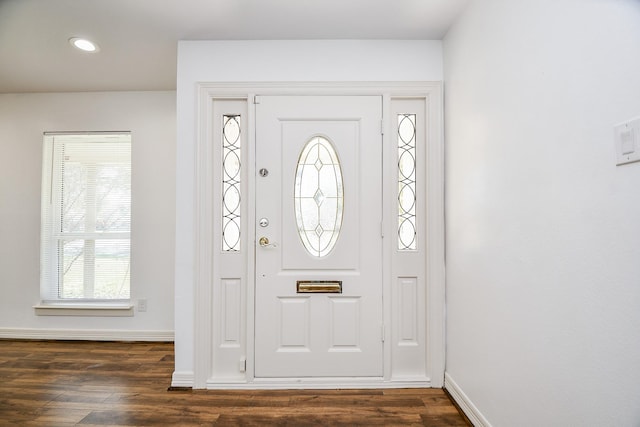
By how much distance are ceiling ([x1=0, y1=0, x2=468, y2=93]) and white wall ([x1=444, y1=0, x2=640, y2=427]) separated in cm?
42

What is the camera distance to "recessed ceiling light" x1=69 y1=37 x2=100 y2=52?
2.38 meters

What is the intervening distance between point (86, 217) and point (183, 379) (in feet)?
6.75

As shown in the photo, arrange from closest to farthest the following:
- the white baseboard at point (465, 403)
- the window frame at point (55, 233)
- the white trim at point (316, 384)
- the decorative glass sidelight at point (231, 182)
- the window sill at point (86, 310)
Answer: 1. the white baseboard at point (465, 403)
2. the white trim at point (316, 384)
3. the decorative glass sidelight at point (231, 182)
4. the window sill at point (86, 310)
5. the window frame at point (55, 233)

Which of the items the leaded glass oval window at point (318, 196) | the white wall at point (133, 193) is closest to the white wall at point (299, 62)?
the leaded glass oval window at point (318, 196)

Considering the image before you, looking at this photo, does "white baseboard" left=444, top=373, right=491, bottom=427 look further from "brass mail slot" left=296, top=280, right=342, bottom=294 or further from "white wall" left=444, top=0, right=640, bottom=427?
"brass mail slot" left=296, top=280, right=342, bottom=294

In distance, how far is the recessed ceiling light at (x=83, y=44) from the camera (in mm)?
2378

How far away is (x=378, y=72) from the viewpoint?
2393 mm

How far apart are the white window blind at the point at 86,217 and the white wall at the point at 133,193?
Answer: 94 mm

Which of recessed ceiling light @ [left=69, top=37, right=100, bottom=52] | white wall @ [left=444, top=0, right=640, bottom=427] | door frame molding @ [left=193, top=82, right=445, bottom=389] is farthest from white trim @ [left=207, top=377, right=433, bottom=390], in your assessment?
recessed ceiling light @ [left=69, top=37, right=100, bottom=52]

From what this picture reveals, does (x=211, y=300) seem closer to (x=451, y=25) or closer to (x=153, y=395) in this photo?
(x=153, y=395)

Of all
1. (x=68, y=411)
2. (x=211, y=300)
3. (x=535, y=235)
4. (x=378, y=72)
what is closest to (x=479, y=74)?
(x=378, y=72)

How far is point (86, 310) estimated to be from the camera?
129 inches

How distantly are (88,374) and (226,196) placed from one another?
1.74m

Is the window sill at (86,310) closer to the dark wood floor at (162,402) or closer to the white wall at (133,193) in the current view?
the white wall at (133,193)
